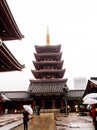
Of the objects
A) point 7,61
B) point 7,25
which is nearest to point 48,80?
point 7,61

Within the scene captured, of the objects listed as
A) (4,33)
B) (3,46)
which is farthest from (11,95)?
(3,46)

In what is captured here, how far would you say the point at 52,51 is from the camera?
56656 mm

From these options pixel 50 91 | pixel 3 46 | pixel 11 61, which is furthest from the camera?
pixel 50 91

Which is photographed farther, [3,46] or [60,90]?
[60,90]

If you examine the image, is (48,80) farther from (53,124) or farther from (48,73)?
(53,124)

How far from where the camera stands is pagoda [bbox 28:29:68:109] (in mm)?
51062

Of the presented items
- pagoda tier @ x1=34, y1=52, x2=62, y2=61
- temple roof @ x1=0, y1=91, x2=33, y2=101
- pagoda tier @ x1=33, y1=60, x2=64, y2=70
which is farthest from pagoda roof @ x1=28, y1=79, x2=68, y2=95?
pagoda tier @ x1=34, y1=52, x2=62, y2=61

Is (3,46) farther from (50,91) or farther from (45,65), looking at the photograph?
(45,65)

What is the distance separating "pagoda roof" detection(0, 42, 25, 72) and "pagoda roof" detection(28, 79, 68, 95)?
109 feet

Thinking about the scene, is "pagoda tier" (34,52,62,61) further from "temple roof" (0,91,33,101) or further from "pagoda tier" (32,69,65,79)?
"temple roof" (0,91,33,101)

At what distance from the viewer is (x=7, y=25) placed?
50.4ft

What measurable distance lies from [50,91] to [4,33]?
35.9m

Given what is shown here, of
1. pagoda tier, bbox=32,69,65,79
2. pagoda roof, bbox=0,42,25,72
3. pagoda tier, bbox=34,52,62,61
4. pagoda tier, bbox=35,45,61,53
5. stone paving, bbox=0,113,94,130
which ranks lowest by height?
stone paving, bbox=0,113,94,130

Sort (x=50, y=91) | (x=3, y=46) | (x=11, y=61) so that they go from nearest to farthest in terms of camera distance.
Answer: (x=3, y=46) → (x=11, y=61) → (x=50, y=91)
